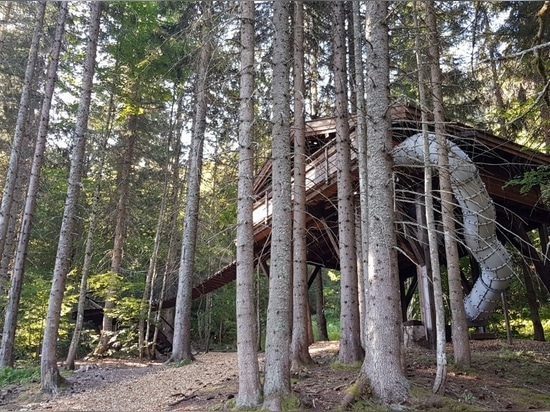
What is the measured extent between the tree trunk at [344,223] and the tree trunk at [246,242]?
8.30ft

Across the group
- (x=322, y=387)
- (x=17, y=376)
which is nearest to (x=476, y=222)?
(x=322, y=387)

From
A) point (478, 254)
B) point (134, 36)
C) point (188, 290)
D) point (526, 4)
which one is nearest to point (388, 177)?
point (478, 254)

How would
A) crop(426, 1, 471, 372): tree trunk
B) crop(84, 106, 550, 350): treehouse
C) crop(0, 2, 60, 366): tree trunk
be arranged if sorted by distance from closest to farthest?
crop(426, 1, 471, 372): tree trunk
crop(84, 106, 550, 350): treehouse
crop(0, 2, 60, 366): tree trunk

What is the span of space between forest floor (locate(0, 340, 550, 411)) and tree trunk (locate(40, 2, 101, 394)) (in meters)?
0.51

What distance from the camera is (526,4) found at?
912cm

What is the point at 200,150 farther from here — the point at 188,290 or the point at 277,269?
the point at 277,269

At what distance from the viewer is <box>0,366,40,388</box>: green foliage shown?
32.5ft

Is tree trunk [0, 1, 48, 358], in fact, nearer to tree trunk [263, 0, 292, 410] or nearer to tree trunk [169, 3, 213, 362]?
tree trunk [169, 3, 213, 362]

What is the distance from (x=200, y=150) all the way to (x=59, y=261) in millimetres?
5491

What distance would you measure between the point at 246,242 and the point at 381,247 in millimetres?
1864

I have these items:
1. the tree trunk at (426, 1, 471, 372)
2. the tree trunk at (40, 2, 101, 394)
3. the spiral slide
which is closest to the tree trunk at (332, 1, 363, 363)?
the spiral slide

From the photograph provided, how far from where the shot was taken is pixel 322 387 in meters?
6.12

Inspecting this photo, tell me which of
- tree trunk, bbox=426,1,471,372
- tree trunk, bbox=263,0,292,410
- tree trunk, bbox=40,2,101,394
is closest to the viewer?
tree trunk, bbox=263,0,292,410

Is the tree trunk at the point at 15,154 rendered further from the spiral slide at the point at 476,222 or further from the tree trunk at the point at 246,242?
the spiral slide at the point at 476,222
